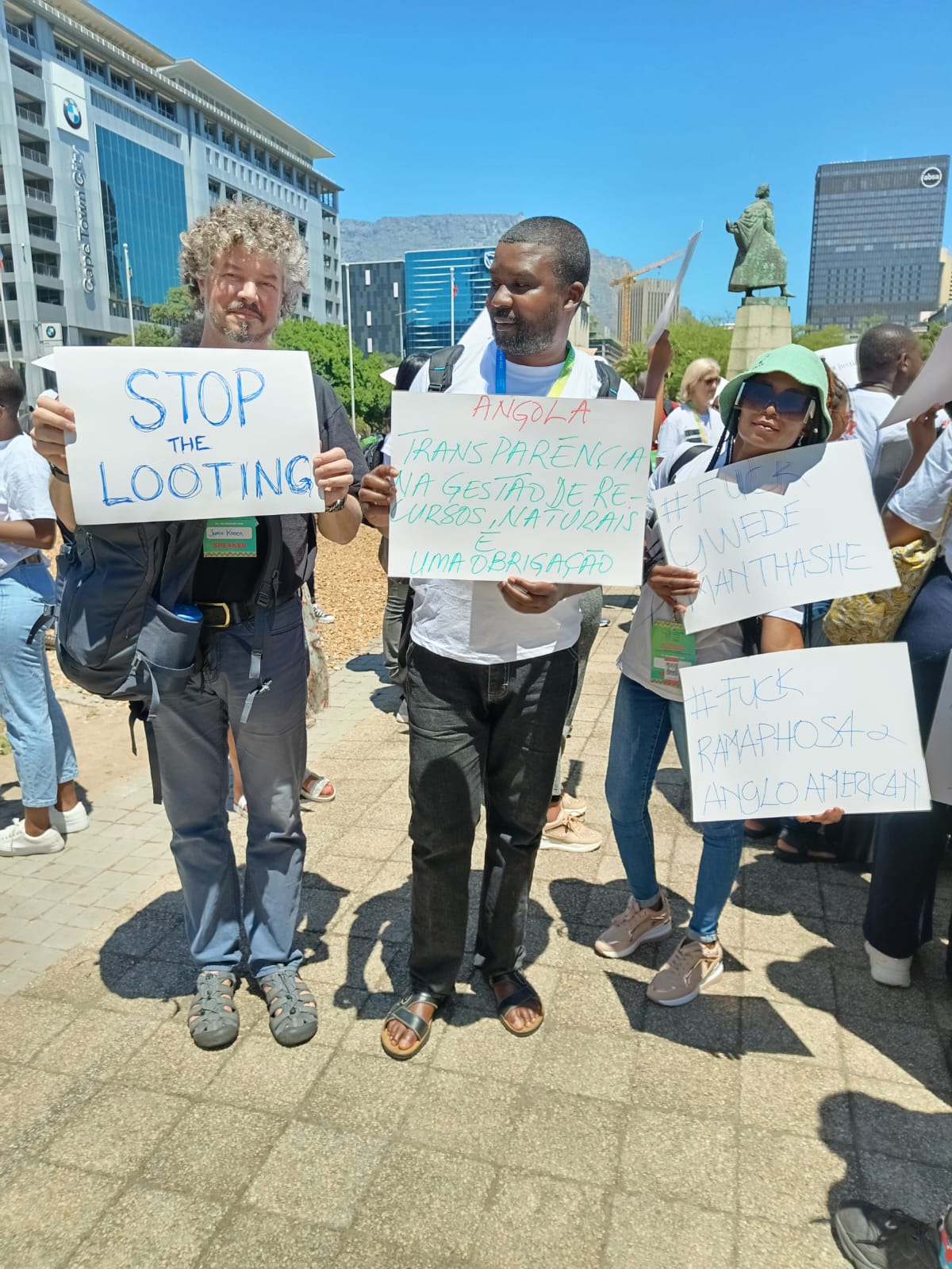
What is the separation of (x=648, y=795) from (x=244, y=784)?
1.30m

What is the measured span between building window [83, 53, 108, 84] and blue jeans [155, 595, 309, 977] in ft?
273

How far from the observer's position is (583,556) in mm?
2232

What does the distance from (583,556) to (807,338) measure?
85881mm

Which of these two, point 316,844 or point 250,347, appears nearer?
point 250,347

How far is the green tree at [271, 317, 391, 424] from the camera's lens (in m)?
60.1

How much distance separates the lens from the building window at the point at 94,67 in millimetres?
67062

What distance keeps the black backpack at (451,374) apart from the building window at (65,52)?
79859mm

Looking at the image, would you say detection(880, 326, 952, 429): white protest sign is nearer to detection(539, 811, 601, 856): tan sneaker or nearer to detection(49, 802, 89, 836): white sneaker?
detection(539, 811, 601, 856): tan sneaker

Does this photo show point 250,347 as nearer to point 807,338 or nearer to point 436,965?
point 436,965

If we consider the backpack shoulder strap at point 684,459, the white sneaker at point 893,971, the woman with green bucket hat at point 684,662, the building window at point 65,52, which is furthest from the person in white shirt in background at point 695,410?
the building window at point 65,52

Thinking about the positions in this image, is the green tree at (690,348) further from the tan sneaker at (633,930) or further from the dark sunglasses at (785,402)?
the dark sunglasses at (785,402)

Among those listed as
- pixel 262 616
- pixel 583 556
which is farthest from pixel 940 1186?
pixel 262 616

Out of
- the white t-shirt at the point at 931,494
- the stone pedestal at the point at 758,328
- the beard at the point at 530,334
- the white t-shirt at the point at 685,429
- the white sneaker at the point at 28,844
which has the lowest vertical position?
the white sneaker at the point at 28,844

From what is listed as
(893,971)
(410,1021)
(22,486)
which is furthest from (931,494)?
(22,486)
